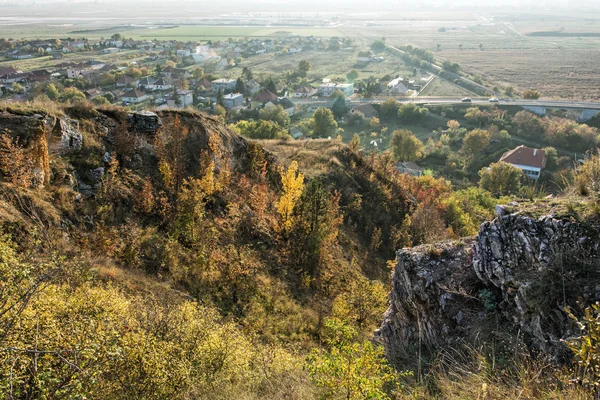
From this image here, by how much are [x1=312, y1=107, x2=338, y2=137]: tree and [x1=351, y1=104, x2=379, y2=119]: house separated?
14062mm

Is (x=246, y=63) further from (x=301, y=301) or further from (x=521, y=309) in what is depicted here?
(x=521, y=309)

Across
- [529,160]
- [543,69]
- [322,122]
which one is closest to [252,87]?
[322,122]

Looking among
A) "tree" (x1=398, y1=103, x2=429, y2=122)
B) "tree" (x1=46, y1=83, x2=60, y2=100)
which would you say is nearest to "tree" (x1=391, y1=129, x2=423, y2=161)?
"tree" (x1=398, y1=103, x2=429, y2=122)

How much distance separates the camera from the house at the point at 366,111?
75.3 m

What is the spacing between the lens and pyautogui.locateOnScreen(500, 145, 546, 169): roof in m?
52.4

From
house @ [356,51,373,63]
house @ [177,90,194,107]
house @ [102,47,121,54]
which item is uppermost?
house @ [102,47,121,54]

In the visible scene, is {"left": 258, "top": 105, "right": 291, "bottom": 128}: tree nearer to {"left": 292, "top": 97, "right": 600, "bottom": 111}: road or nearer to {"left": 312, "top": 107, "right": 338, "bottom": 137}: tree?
{"left": 312, "top": 107, "right": 338, "bottom": 137}: tree

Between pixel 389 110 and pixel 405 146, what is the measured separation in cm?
2279

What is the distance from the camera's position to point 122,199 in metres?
17.3

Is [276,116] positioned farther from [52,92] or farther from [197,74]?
[197,74]

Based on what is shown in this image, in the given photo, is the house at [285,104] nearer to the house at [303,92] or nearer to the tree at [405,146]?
the house at [303,92]

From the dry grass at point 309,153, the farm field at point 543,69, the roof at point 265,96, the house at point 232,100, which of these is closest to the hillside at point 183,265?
the dry grass at point 309,153

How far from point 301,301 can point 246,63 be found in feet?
386

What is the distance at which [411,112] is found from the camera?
73125 millimetres
